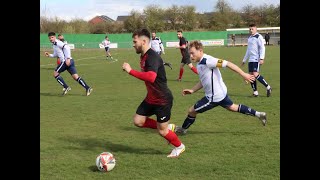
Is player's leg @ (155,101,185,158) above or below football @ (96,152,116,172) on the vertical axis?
above

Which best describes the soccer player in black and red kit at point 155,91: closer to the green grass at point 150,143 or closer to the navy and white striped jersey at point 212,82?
the green grass at point 150,143

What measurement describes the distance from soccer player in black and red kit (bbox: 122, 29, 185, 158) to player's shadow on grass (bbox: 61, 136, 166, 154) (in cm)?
45

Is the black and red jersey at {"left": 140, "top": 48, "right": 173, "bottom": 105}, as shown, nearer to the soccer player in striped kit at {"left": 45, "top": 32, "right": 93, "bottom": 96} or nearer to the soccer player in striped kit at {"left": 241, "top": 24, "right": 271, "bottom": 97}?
the soccer player in striped kit at {"left": 241, "top": 24, "right": 271, "bottom": 97}

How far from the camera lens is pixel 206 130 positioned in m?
7.72

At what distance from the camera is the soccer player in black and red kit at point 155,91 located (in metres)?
5.79

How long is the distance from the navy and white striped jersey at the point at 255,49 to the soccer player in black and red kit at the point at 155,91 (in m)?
6.20

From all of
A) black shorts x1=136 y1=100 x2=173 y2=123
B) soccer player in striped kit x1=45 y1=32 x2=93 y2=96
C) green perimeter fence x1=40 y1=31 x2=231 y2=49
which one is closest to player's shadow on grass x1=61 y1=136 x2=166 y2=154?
black shorts x1=136 y1=100 x2=173 y2=123

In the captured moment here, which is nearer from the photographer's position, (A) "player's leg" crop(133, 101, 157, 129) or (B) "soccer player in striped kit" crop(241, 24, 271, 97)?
(A) "player's leg" crop(133, 101, 157, 129)

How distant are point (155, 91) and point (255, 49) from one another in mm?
6521

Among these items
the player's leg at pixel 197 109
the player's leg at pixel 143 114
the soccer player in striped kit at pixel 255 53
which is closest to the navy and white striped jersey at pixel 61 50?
the soccer player in striped kit at pixel 255 53

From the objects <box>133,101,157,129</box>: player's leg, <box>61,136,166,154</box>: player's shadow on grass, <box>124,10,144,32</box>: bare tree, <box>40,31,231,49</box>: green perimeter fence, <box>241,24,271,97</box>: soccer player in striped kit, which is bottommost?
<box>61,136,166,154</box>: player's shadow on grass

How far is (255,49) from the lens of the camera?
1171 centimetres

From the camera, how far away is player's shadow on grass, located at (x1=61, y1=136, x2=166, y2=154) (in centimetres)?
651
